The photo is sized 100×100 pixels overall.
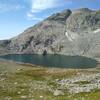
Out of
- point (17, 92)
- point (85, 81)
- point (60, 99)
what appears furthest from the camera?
point (85, 81)

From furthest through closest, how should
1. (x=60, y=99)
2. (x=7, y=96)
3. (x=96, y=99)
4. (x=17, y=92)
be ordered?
1. (x=17, y=92)
2. (x=7, y=96)
3. (x=60, y=99)
4. (x=96, y=99)

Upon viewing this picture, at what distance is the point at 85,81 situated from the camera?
65188 millimetres

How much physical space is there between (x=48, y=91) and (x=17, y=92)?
595cm

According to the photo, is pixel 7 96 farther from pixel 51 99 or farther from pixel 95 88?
pixel 95 88

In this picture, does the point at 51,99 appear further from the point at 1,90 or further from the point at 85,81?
the point at 85,81

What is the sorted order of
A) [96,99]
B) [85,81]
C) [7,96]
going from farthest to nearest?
[85,81] < [7,96] < [96,99]

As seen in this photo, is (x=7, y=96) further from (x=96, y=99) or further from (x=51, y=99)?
(x=96, y=99)

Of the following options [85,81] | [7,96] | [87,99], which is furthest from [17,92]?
[85,81]

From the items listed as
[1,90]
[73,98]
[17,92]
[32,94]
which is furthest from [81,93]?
[1,90]

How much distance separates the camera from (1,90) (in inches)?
2025

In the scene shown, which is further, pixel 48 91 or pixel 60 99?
pixel 48 91

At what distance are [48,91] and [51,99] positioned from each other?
26.8ft

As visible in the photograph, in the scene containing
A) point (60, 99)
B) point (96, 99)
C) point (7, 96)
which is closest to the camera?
point (96, 99)

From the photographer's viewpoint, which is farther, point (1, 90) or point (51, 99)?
point (1, 90)
